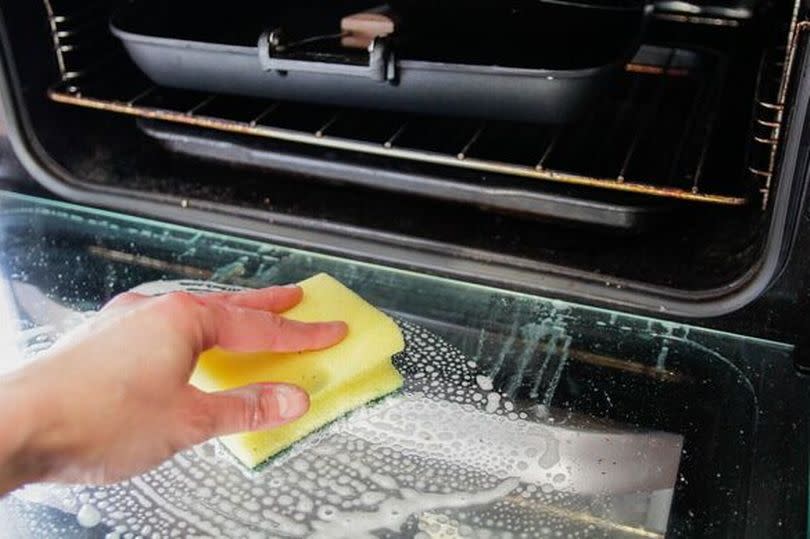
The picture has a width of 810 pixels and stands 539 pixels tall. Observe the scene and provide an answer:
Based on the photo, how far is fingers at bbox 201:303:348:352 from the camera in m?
0.75

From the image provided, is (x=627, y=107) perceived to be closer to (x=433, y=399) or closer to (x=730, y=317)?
(x=730, y=317)

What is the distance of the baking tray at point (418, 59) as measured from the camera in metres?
0.87

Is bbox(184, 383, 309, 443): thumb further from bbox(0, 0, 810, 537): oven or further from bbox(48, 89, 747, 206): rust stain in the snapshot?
bbox(48, 89, 747, 206): rust stain

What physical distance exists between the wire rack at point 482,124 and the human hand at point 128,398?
10.5 inches

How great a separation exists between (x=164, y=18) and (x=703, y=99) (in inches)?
22.1

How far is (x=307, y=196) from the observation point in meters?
1.00

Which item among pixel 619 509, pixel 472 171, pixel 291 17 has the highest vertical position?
pixel 291 17

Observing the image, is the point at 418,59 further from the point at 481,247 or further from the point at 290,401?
the point at 290,401

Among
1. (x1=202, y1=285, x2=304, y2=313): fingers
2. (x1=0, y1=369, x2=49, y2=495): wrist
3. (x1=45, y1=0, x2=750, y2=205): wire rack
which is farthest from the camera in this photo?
(x1=45, y1=0, x2=750, y2=205): wire rack

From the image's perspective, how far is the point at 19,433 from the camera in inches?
24.0

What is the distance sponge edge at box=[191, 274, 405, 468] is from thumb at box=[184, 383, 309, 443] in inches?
0.8

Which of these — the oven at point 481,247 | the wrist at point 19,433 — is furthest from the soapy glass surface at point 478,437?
the wrist at point 19,433

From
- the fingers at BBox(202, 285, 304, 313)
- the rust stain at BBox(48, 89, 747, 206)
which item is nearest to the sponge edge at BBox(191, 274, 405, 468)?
the fingers at BBox(202, 285, 304, 313)

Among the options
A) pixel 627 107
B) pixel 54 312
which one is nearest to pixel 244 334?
pixel 54 312
